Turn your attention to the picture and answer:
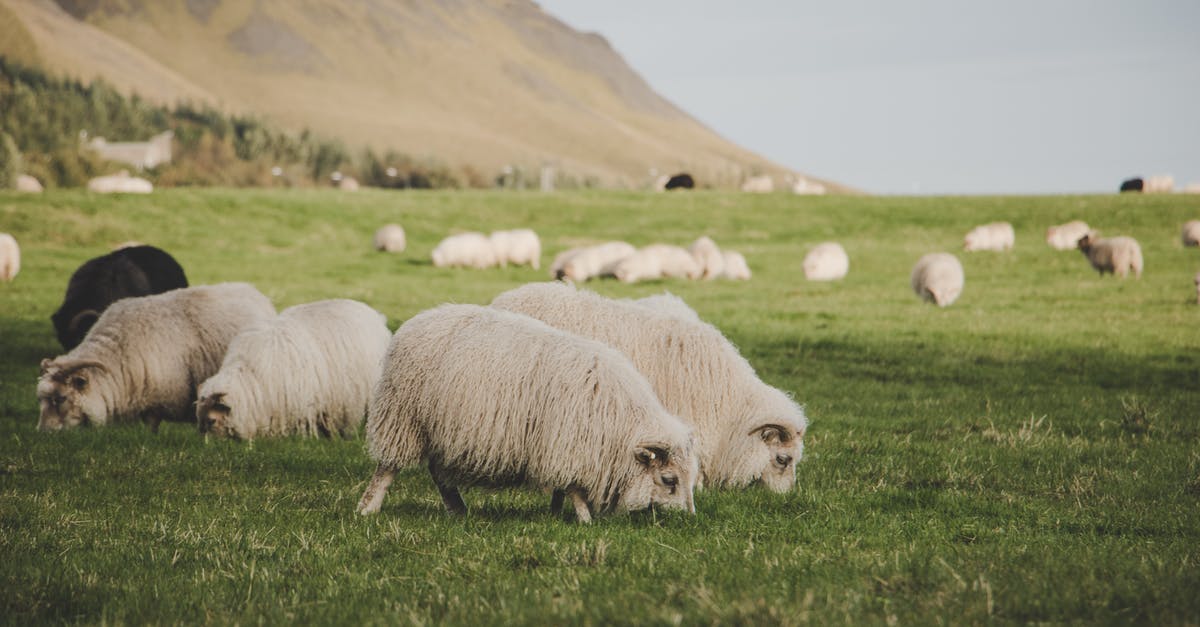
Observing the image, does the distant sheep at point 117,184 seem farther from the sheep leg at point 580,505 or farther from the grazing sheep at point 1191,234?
the sheep leg at point 580,505

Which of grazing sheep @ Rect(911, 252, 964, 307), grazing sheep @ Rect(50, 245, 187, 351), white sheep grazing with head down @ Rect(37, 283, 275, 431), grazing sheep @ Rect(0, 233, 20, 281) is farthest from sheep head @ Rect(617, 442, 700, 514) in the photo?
grazing sheep @ Rect(0, 233, 20, 281)

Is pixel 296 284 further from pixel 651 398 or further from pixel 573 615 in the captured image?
pixel 573 615

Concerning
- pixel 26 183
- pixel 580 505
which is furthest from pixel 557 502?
pixel 26 183

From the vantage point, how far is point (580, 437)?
23.6 feet

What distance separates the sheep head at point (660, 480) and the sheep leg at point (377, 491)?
1.77m

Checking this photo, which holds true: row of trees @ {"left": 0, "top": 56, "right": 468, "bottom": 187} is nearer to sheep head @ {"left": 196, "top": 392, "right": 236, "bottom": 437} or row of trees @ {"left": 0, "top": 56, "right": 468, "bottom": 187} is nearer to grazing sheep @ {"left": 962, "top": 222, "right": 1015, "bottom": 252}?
grazing sheep @ {"left": 962, "top": 222, "right": 1015, "bottom": 252}

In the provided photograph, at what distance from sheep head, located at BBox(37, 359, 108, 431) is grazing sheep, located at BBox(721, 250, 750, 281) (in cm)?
2370

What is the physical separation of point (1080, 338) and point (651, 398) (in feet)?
46.1

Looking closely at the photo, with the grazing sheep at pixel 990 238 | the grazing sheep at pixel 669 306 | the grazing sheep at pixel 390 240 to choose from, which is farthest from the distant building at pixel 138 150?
the grazing sheep at pixel 669 306

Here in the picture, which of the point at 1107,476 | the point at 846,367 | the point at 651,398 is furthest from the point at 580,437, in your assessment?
the point at 846,367

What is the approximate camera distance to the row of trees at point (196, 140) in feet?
250

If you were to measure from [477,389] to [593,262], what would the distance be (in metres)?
26.3

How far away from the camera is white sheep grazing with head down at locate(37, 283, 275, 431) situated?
1202 cm

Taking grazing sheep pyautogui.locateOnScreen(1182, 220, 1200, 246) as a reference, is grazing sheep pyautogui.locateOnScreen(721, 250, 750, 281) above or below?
below
